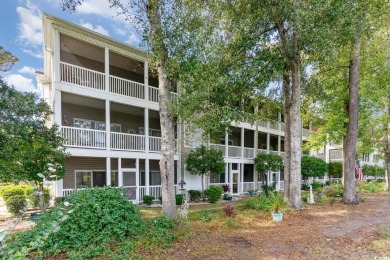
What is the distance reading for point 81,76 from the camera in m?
14.2

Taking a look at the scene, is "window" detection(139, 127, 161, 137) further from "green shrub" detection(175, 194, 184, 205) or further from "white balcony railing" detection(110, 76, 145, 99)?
"green shrub" detection(175, 194, 184, 205)

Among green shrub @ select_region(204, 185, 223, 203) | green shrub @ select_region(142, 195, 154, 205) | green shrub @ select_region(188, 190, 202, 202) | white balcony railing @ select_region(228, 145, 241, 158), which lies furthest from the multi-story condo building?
white balcony railing @ select_region(228, 145, 241, 158)

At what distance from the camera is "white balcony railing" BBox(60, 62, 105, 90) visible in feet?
44.0

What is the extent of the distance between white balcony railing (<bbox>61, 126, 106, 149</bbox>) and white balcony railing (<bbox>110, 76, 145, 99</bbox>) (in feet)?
9.11

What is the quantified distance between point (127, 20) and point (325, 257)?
10052 mm

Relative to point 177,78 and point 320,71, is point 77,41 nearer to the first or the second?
point 177,78

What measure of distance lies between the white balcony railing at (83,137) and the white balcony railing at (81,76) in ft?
8.37

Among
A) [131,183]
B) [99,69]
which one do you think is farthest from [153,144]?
→ [99,69]

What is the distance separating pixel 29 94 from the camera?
410 inches

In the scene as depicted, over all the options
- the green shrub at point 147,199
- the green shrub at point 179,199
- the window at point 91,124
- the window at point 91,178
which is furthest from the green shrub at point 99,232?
the window at point 91,124

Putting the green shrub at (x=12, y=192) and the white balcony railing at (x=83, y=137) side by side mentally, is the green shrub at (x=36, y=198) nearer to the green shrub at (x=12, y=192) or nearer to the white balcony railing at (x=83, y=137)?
the green shrub at (x=12, y=192)

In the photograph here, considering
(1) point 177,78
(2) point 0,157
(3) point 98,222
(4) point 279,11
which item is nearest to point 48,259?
(3) point 98,222

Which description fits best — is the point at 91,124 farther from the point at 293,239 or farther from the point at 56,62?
the point at 293,239

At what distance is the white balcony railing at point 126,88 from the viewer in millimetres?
15391
